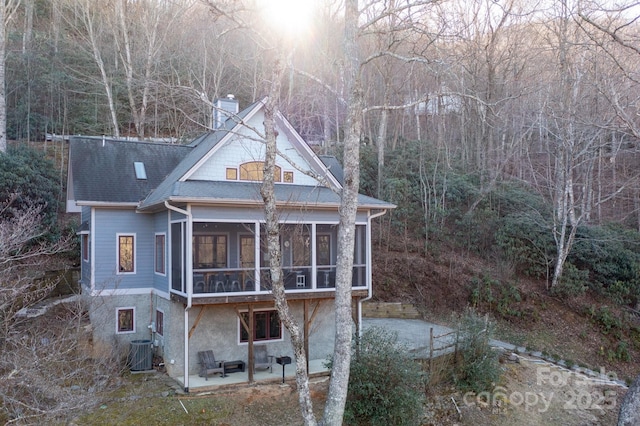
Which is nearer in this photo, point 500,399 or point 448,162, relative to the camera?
point 500,399

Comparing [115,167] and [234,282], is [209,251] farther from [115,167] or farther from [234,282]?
[115,167]

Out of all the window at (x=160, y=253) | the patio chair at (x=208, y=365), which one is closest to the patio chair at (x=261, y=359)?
the patio chair at (x=208, y=365)

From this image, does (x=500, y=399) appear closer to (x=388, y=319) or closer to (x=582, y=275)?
(x=388, y=319)

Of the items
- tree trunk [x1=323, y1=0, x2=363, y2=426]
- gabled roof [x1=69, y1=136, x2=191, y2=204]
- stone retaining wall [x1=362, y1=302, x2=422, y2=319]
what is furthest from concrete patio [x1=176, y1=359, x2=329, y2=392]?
stone retaining wall [x1=362, y1=302, x2=422, y2=319]

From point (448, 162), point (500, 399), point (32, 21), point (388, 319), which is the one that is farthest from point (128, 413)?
point (32, 21)

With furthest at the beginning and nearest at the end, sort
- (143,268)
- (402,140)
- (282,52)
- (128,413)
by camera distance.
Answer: (402,140) → (143,268) → (128,413) → (282,52)

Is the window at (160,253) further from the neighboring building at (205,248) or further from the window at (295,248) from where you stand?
the window at (295,248)

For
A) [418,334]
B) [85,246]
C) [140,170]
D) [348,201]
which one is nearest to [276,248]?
[348,201]
